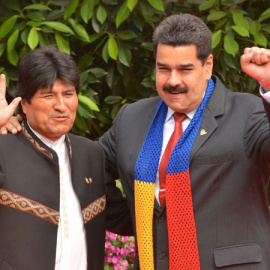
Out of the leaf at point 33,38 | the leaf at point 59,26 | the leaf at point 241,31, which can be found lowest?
the leaf at point 33,38

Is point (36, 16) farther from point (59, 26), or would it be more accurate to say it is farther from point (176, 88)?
point (176, 88)

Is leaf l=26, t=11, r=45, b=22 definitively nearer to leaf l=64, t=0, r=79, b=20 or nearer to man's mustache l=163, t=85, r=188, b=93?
leaf l=64, t=0, r=79, b=20

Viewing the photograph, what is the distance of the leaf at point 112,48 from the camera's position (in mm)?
4859

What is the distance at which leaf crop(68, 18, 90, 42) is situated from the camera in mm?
4840

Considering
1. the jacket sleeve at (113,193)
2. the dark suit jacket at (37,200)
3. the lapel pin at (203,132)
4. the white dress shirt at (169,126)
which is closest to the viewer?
the dark suit jacket at (37,200)

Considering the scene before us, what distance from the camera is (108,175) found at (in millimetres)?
4203

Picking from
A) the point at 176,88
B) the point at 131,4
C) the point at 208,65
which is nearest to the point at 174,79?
the point at 176,88

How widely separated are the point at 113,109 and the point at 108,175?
3.58 feet

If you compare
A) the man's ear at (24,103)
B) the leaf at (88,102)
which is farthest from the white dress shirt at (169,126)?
the leaf at (88,102)

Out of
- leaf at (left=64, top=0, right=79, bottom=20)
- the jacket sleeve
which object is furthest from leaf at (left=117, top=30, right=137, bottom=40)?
the jacket sleeve

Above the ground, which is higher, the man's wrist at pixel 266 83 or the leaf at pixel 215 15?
the leaf at pixel 215 15

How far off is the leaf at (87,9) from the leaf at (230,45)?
83 centimetres

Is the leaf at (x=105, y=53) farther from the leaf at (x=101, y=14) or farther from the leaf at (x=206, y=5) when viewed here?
the leaf at (x=206, y=5)

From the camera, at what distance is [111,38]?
16.1 ft
